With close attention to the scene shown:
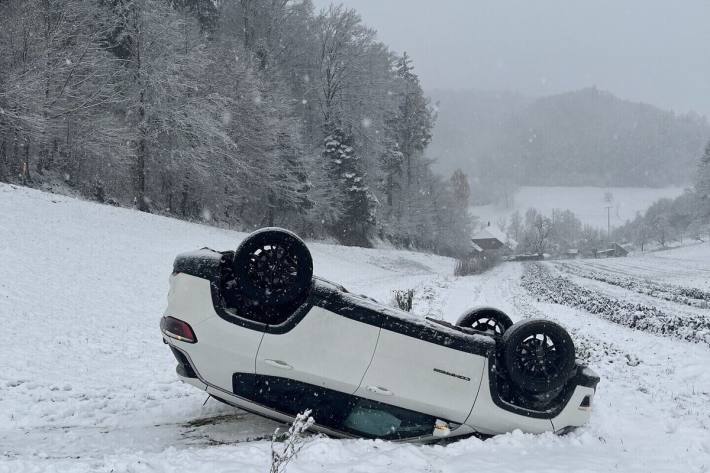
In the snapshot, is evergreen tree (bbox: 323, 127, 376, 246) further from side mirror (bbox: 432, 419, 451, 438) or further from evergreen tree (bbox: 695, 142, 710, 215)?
evergreen tree (bbox: 695, 142, 710, 215)

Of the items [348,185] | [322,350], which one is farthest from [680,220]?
[322,350]

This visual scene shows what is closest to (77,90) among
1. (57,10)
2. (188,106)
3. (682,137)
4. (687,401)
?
(57,10)

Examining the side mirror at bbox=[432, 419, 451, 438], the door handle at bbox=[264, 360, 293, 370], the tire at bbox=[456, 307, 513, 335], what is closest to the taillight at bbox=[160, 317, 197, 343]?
the door handle at bbox=[264, 360, 293, 370]

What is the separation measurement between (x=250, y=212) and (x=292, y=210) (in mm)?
2872

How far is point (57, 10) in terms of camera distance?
68.5ft

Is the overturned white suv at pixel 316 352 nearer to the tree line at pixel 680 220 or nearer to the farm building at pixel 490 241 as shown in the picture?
the tree line at pixel 680 220

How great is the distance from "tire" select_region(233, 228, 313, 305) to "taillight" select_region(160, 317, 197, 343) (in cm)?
44

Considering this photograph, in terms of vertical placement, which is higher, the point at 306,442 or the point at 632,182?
the point at 632,182

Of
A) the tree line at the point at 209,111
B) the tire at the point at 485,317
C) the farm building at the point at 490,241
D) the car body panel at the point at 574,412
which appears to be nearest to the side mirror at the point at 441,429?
the car body panel at the point at 574,412

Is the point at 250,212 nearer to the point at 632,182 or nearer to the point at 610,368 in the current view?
the point at 610,368

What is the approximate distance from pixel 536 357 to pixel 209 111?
2491 centimetres

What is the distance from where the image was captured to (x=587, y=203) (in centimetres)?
18075

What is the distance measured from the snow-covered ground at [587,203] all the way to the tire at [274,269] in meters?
166

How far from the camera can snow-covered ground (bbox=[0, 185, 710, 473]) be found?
3.14 meters
